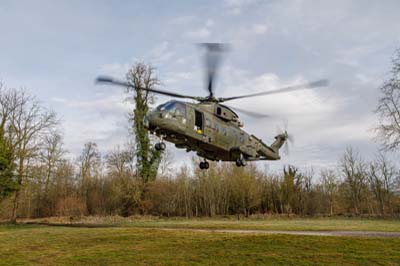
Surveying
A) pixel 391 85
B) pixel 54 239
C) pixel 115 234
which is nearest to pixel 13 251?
pixel 54 239

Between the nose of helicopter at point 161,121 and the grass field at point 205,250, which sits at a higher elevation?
the nose of helicopter at point 161,121

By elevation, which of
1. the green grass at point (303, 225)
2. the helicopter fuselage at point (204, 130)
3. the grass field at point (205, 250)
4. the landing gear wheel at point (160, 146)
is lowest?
the grass field at point (205, 250)

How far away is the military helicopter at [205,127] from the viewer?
1291cm

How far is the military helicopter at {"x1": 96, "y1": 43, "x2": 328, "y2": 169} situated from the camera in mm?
12914

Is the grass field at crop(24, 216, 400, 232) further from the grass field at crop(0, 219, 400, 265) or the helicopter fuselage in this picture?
the helicopter fuselage

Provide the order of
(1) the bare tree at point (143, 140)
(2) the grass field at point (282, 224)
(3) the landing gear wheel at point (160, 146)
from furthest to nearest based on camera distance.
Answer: (1) the bare tree at point (143, 140) → (2) the grass field at point (282, 224) → (3) the landing gear wheel at point (160, 146)

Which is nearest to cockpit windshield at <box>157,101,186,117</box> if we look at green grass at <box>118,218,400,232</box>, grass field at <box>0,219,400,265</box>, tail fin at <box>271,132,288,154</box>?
grass field at <box>0,219,400,265</box>

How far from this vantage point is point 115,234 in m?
20.2

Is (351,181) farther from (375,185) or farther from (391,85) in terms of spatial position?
(391,85)

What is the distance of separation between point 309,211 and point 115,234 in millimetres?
31979

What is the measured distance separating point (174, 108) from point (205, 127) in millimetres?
1662

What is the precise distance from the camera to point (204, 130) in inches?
556

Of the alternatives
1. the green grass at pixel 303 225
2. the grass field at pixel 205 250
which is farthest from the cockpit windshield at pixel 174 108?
the green grass at pixel 303 225

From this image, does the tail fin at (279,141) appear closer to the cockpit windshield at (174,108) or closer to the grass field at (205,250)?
the grass field at (205,250)
